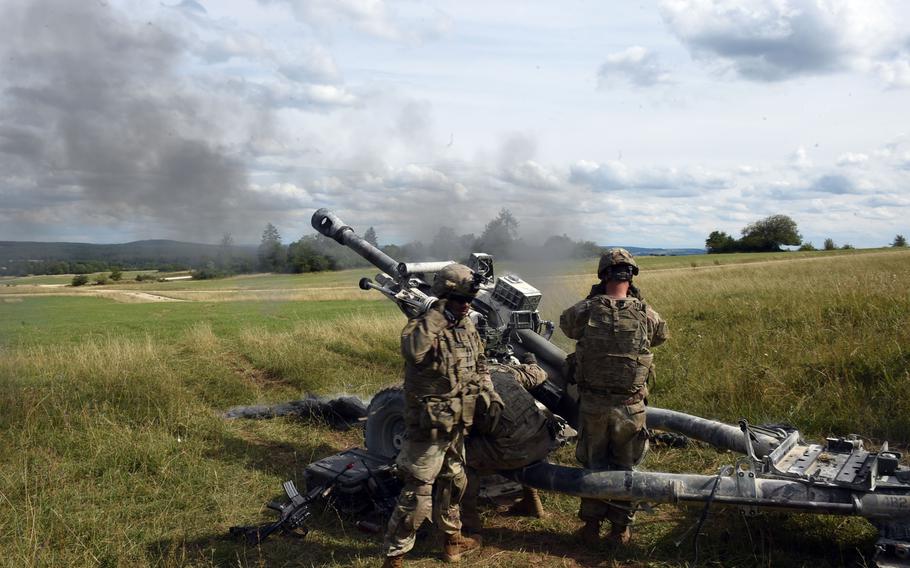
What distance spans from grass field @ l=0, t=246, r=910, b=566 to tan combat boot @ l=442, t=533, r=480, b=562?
0.37ft

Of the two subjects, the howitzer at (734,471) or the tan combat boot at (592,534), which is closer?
the howitzer at (734,471)

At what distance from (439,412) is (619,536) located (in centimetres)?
171

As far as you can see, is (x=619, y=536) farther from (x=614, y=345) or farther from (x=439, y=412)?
(x=439, y=412)

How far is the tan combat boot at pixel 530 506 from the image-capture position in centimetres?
575

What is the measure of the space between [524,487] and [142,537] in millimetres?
3020

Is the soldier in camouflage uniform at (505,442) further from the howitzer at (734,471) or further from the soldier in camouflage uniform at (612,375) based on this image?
the soldier in camouflage uniform at (612,375)

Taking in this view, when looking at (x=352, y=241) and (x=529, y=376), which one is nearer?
(x=529, y=376)

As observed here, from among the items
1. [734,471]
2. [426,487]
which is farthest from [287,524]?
[734,471]

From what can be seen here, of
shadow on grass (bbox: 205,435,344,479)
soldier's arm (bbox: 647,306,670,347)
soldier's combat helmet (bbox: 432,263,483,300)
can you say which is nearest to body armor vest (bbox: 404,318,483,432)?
soldier's combat helmet (bbox: 432,263,483,300)

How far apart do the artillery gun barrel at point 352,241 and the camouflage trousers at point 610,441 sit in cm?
322

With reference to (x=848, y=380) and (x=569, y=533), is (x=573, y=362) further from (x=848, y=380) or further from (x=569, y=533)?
(x=848, y=380)

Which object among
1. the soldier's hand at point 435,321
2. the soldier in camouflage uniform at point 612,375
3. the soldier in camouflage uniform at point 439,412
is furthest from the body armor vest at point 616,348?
the soldier's hand at point 435,321

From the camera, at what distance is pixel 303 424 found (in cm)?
853

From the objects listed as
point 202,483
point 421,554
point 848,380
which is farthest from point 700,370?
point 202,483
